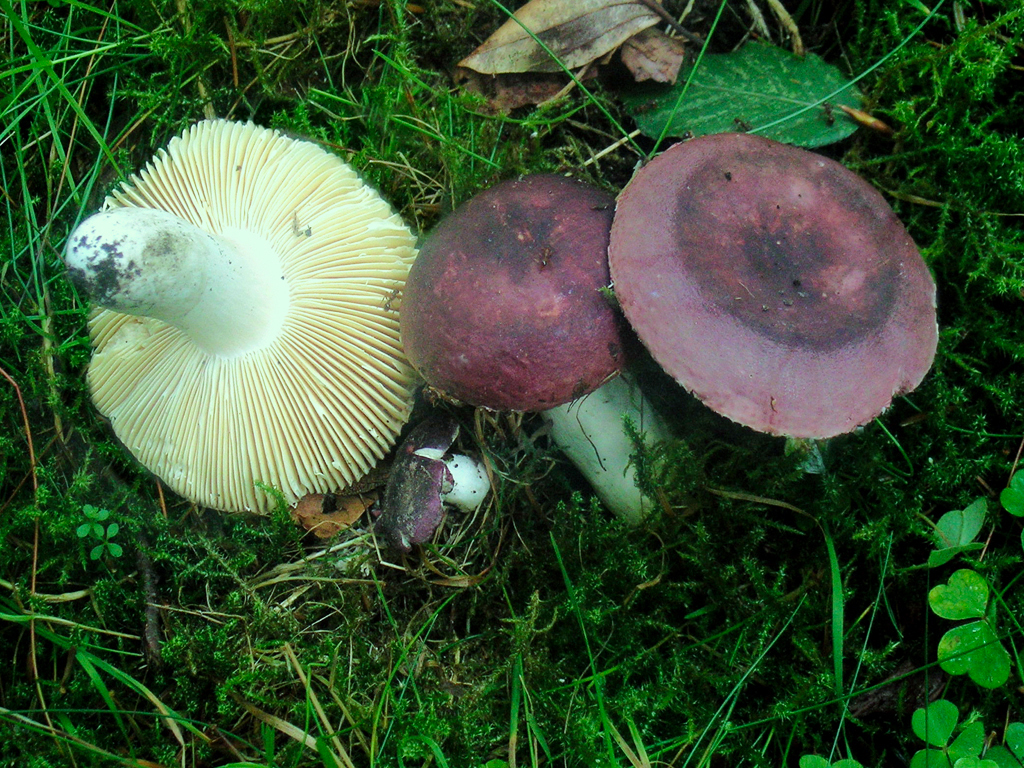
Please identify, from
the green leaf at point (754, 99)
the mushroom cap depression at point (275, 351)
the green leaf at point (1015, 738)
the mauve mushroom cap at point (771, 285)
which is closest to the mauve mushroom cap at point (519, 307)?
the mauve mushroom cap at point (771, 285)

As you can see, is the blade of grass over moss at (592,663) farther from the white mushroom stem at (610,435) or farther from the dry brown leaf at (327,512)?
the dry brown leaf at (327,512)

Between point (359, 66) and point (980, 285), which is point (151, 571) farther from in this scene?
point (980, 285)

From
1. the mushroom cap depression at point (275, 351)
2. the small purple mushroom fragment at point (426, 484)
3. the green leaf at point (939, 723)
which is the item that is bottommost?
the green leaf at point (939, 723)

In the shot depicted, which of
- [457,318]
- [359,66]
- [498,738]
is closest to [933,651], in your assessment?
[498,738]

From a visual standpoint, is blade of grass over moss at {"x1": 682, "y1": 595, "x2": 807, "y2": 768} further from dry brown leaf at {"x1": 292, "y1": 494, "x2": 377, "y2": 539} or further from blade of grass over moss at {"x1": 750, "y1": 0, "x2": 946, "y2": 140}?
blade of grass over moss at {"x1": 750, "y1": 0, "x2": 946, "y2": 140}

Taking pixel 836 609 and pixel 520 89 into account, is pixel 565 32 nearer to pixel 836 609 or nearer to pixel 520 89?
pixel 520 89

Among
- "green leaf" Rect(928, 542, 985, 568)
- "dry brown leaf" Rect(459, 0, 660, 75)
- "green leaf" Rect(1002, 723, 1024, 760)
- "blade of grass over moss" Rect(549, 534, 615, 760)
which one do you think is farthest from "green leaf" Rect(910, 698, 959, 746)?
"dry brown leaf" Rect(459, 0, 660, 75)
